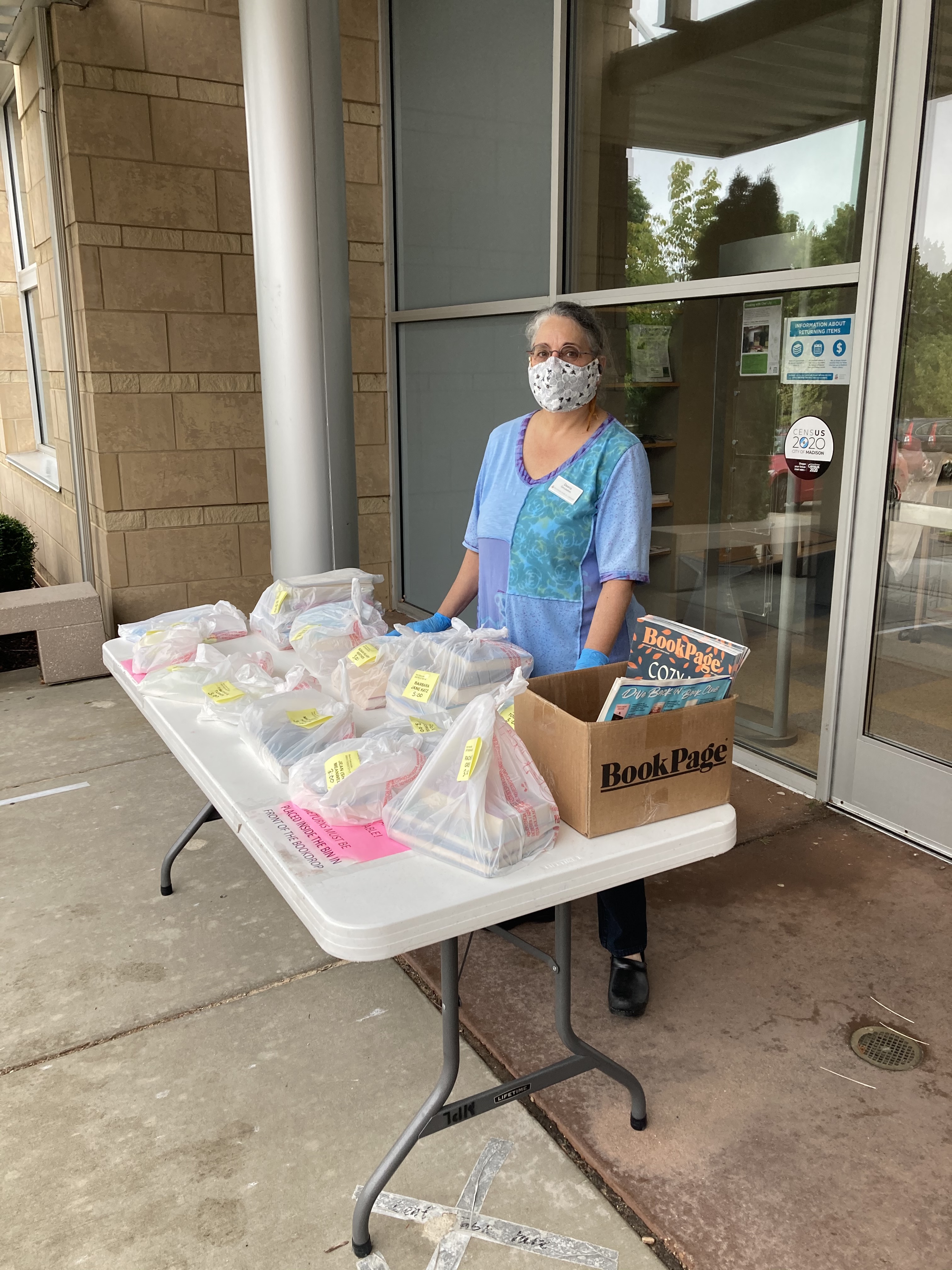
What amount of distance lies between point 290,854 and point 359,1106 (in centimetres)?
83

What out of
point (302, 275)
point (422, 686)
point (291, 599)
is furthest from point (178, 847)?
point (302, 275)

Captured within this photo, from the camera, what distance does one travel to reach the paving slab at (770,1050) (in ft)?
5.83

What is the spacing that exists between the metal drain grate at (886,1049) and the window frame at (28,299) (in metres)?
5.87

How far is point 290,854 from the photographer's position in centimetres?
154

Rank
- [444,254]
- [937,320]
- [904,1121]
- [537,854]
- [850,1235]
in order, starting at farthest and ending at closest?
[444,254]
[937,320]
[904,1121]
[850,1235]
[537,854]

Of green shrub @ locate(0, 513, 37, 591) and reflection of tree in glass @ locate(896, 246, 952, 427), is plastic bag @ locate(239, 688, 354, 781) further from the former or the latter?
green shrub @ locate(0, 513, 37, 591)

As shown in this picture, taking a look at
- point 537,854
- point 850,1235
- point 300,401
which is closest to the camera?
point 537,854

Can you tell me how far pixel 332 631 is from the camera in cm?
241

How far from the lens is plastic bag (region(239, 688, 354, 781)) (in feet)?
5.99

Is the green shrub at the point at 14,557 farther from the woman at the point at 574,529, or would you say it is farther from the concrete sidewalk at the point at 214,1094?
the woman at the point at 574,529

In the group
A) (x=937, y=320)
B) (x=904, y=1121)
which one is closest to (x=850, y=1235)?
(x=904, y=1121)

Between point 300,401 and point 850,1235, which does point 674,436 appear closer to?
point 300,401

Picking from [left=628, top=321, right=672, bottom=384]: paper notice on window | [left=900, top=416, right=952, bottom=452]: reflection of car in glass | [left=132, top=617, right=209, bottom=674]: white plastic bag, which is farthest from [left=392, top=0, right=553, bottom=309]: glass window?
[left=132, top=617, right=209, bottom=674]: white plastic bag

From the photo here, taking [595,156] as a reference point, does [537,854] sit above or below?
below
